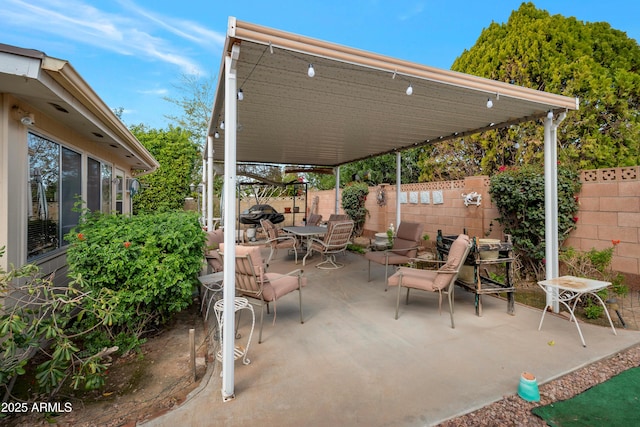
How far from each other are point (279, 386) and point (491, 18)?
10.4m

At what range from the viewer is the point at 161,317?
338 cm

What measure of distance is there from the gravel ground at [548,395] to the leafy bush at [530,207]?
231cm

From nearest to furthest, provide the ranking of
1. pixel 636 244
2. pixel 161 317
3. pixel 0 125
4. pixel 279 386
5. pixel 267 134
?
pixel 279 386, pixel 0 125, pixel 161 317, pixel 636 244, pixel 267 134

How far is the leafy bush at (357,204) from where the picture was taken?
1038cm

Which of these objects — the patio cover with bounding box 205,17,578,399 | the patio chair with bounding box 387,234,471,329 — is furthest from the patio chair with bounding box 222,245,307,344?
the patio chair with bounding box 387,234,471,329

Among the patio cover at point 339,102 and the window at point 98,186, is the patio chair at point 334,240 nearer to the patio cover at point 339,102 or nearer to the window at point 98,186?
the patio cover at point 339,102

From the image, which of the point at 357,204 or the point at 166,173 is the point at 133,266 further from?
the point at 166,173

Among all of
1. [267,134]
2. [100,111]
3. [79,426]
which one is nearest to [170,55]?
[267,134]

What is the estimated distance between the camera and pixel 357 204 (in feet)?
34.4

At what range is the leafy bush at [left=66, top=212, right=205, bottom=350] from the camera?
2.67 meters

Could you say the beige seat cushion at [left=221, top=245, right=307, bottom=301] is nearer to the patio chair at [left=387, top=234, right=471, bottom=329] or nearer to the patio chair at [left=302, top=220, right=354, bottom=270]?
the patio chair at [left=387, top=234, right=471, bottom=329]

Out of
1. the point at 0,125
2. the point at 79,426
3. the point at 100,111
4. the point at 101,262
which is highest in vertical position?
the point at 100,111

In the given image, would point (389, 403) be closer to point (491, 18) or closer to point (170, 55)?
point (491, 18)

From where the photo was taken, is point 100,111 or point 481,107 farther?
point 481,107
